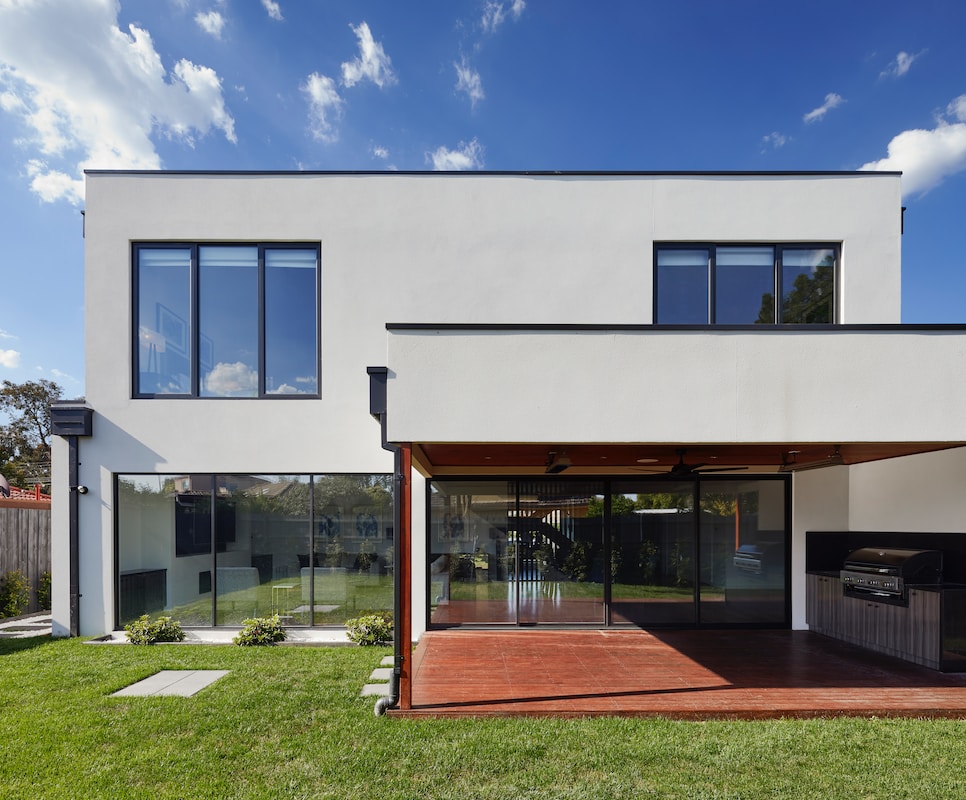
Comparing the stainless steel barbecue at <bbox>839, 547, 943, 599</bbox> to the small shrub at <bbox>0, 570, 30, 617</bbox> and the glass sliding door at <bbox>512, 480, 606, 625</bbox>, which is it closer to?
the glass sliding door at <bbox>512, 480, 606, 625</bbox>

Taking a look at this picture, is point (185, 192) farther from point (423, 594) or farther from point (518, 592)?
point (518, 592)

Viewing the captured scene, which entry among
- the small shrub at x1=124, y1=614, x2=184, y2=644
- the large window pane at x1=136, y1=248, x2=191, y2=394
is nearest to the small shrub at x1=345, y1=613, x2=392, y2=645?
the small shrub at x1=124, y1=614, x2=184, y2=644

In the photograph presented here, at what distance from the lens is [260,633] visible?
320 inches

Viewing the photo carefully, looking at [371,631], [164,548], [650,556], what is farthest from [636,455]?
[164,548]

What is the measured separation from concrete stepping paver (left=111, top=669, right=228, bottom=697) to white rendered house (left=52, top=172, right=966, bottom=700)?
68.6 inches

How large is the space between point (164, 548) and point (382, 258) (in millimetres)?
5405

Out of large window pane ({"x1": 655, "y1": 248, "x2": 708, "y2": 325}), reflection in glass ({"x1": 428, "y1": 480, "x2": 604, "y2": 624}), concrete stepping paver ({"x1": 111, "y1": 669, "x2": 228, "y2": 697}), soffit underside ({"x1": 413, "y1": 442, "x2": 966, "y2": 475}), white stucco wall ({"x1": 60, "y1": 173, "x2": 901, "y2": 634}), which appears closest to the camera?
concrete stepping paver ({"x1": 111, "y1": 669, "x2": 228, "y2": 697})

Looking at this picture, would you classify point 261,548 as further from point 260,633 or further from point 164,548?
point 164,548

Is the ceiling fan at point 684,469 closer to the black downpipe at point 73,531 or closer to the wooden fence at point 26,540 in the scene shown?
the black downpipe at point 73,531

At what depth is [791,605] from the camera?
8.93 m

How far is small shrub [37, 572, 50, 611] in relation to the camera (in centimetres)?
1037

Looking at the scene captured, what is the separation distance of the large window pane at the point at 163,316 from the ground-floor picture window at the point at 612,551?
4.38m

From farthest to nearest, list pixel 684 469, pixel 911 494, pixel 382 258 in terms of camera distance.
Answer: pixel 382 258
pixel 684 469
pixel 911 494

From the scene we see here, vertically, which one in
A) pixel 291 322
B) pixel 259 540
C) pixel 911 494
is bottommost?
pixel 259 540
